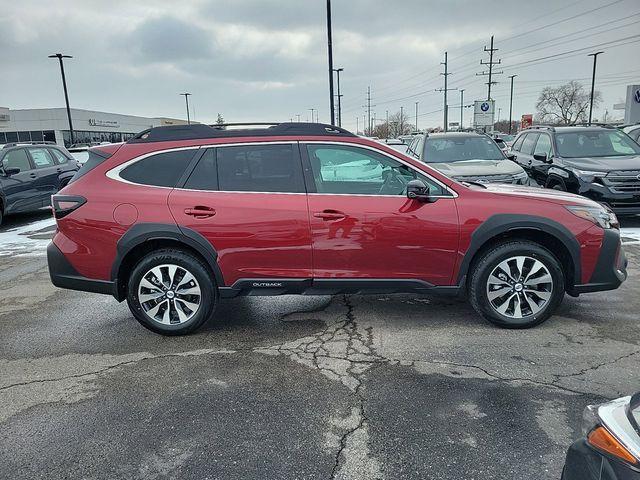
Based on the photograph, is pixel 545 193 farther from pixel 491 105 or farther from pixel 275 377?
pixel 491 105

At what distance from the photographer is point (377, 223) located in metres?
4.23

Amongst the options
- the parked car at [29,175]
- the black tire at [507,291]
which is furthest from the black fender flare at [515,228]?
the parked car at [29,175]

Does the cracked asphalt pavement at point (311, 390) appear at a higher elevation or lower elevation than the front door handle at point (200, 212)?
lower

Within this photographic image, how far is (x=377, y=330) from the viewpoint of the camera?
4.55m

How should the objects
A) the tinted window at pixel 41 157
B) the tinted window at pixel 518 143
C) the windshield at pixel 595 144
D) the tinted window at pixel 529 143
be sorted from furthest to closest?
the tinted window at pixel 518 143
the tinted window at pixel 41 157
the tinted window at pixel 529 143
the windshield at pixel 595 144

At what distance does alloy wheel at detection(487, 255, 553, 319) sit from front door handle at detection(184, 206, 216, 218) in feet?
8.32

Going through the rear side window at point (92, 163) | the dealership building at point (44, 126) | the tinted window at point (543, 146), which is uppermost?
the dealership building at point (44, 126)

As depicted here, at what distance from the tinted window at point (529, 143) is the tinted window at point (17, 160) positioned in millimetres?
11582

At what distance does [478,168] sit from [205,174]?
5.89m

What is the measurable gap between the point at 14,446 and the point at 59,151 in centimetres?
1150

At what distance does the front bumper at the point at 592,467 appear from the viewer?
4.74 feet

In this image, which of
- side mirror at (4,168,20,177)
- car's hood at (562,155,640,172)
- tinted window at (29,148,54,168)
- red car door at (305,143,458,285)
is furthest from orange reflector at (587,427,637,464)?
tinted window at (29,148,54,168)

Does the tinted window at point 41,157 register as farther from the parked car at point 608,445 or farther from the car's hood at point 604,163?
the parked car at point 608,445

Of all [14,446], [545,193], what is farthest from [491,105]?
[14,446]
